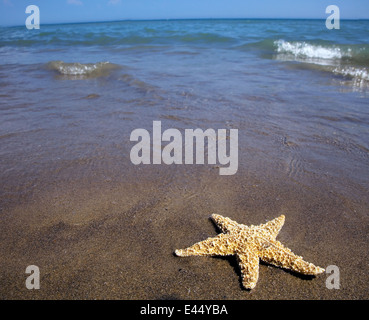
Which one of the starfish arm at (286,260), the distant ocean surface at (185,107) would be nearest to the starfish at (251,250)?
the starfish arm at (286,260)

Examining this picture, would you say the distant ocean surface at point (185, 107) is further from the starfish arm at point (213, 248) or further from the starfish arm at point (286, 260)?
the starfish arm at point (213, 248)

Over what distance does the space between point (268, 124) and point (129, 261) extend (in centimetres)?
351

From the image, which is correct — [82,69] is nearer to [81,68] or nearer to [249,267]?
[81,68]

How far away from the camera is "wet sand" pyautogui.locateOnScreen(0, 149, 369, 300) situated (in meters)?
2.31

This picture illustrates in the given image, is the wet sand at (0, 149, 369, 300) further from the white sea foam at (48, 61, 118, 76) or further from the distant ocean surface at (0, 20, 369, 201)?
the white sea foam at (48, 61, 118, 76)

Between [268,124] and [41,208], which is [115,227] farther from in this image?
[268,124]

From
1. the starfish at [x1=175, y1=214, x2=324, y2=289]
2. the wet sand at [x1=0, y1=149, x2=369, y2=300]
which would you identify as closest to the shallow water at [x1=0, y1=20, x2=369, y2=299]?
the wet sand at [x1=0, y1=149, x2=369, y2=300]

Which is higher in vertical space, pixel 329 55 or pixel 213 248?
pixel 329 55

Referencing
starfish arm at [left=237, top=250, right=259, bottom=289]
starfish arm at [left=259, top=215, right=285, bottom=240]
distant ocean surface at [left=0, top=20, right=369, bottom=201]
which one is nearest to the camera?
starfish arm at [left=237, top=250, right=259, bottom=289]

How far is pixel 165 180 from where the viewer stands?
11.9 feet

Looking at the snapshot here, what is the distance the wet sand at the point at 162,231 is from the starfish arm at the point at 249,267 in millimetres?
102

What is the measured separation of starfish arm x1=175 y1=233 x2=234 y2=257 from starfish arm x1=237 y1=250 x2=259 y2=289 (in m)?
0.12

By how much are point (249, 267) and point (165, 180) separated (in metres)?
1.64

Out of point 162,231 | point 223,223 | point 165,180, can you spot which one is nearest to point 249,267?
point 223,223
